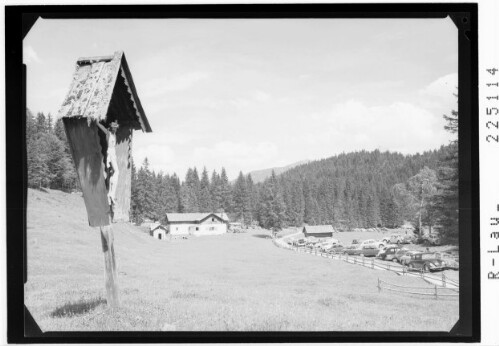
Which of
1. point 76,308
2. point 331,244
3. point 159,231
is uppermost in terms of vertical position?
point 159,231

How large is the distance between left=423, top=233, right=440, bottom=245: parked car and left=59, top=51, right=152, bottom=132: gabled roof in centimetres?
574

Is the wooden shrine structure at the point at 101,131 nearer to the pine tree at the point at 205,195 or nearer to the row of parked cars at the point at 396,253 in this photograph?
the pine tree at the point at 205,195

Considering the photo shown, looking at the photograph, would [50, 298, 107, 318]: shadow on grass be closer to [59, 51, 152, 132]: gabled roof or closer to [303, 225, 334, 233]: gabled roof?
[59, 51, 152, 132]: gabled roof

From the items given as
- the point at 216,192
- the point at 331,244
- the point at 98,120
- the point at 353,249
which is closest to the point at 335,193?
the point at 331,244

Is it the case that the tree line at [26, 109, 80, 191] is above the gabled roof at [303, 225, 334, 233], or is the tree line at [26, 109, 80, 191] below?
above

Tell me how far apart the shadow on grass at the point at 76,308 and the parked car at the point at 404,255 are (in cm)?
570

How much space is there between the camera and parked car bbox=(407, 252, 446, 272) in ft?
22.1

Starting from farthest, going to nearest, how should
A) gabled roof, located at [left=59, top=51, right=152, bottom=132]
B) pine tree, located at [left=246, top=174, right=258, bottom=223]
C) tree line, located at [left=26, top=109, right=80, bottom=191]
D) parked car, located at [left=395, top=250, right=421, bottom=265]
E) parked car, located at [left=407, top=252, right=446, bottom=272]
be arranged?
pine tree, located at [left=246, top=174, right=258, bottom=223] < parked car, located at [left=395, top=250, right=421, bottom=265] < parked car, located at [left=407, top=252, right=446, bottom=272] < tree line, located at [left=26, top=109, right=80, bottom=191] < gabled roof, located at [left=59, top=51, right=152, bottom=132]

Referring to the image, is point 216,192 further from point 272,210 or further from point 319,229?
point 319,229

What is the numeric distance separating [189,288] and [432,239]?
475cm

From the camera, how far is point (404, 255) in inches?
273

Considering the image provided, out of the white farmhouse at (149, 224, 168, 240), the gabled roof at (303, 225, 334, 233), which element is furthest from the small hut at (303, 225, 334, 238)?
the white farmhouse at (149, 224, 168, 240)

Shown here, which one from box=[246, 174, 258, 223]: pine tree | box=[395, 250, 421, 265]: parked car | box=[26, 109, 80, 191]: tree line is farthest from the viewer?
box=[246, 174, 258, 223]: pine tree

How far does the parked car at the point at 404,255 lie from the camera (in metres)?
6.91
